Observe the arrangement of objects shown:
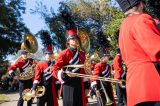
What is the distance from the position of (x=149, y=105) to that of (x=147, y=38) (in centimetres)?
55

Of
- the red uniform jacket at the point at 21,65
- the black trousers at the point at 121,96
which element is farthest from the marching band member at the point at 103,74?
the red uniform jacket at the point at 21,65

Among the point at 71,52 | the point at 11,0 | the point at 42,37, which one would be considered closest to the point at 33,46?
the point at 42,37

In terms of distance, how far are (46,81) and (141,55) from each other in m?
6.84

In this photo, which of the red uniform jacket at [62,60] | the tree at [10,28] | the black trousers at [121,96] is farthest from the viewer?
the tree at [10,28]

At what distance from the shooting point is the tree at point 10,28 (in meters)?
41.4

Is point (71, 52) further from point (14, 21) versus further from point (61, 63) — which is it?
point (14, 21)

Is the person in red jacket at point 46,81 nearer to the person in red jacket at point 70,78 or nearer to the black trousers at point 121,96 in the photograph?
the person in red jacket at point 70,78

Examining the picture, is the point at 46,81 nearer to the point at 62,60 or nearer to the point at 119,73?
the point at 62,60

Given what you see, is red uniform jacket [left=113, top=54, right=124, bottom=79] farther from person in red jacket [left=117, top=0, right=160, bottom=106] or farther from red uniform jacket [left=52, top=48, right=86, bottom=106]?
person in red jacket [left=117, top=0, right=160, bottom=106]

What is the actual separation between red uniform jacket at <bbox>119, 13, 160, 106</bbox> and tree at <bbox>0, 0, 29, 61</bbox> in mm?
37644

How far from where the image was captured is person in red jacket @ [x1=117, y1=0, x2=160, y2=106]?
143 inches

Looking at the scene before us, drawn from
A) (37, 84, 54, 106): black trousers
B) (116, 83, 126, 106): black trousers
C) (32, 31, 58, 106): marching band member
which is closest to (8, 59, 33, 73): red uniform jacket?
(32, 31, 58, 106): marching band member

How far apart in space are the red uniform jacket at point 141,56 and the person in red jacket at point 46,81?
256 inches

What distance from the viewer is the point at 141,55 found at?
377 centimetres
